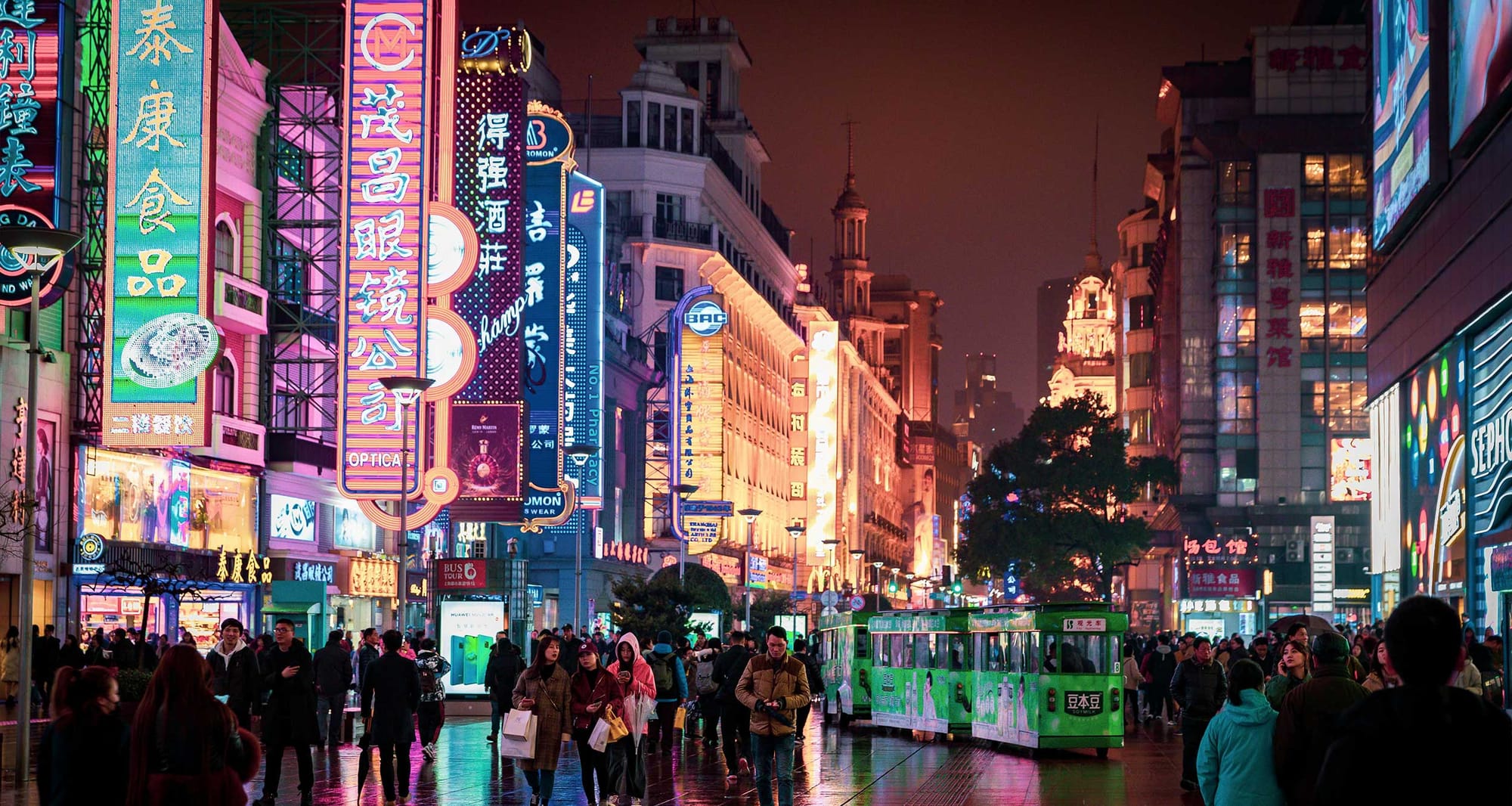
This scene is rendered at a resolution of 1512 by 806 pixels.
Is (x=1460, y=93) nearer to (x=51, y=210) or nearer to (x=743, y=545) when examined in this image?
(x=51, y=210)

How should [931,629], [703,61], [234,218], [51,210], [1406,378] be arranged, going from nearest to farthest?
[931,629] → [51,210] → [234,218] → [1406,378] → [703,61]

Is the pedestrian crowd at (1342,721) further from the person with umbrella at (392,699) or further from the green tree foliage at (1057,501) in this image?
the green tree foliage at (1057,501)

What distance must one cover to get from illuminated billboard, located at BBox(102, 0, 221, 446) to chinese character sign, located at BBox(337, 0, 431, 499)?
8.91 ft

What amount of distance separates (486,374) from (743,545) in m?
46.3

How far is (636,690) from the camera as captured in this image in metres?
19.2

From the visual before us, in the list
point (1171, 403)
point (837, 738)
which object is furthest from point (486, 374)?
point (1171, 403)

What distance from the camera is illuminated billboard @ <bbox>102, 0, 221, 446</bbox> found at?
37594 mm

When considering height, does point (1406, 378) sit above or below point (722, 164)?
below

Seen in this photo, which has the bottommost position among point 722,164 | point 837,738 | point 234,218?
point 837,738

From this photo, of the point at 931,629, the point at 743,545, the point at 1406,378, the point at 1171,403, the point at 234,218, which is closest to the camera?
the point at 931,629

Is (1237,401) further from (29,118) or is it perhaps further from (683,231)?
(29,118)

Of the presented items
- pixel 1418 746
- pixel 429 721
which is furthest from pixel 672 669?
pixel 1418 746

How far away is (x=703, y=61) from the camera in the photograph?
98.8m

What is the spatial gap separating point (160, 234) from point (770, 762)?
23.3 meters
